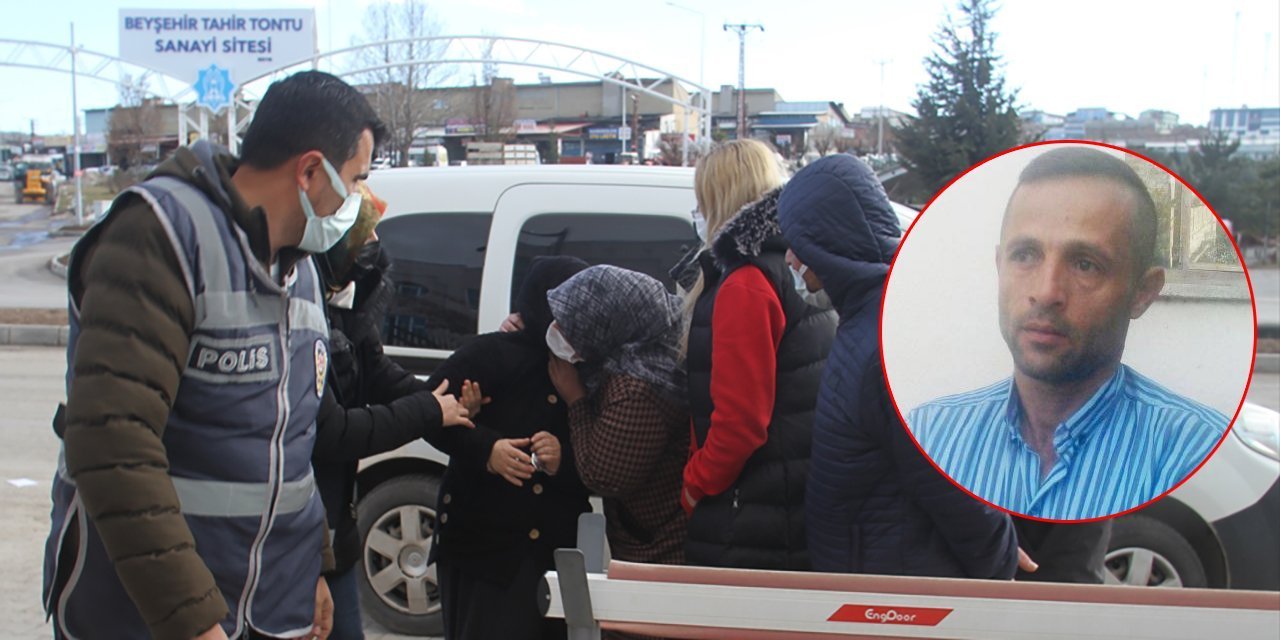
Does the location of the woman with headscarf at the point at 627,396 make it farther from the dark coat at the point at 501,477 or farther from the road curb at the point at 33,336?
the road curb at the point at 33,336

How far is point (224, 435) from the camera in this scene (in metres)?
1.83

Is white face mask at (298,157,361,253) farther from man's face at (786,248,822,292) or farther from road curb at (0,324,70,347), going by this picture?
road curb at (0,324,70,347)

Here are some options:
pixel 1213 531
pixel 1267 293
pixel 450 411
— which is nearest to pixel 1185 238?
pixel 450 411

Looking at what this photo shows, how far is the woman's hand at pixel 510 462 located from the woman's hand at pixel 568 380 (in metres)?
0.19

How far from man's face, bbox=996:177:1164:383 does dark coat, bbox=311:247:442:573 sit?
1472mm

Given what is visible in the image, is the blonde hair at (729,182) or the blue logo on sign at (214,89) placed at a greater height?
the blue logo on sign at (214,89)

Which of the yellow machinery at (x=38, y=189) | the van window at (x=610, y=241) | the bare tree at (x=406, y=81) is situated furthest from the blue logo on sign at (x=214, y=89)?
the yellow machinery at (x=38, y=189)

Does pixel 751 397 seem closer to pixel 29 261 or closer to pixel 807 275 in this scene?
pixel 807 275

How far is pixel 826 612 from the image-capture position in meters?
1.83

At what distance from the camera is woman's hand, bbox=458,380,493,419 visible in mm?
2750

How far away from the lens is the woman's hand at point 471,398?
275cm

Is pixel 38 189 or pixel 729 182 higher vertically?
pixel 38 189

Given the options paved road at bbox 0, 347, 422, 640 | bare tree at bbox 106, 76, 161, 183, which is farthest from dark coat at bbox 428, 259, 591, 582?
bare tree at bbox 106, 76, 161, 183

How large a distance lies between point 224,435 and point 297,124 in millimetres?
570
